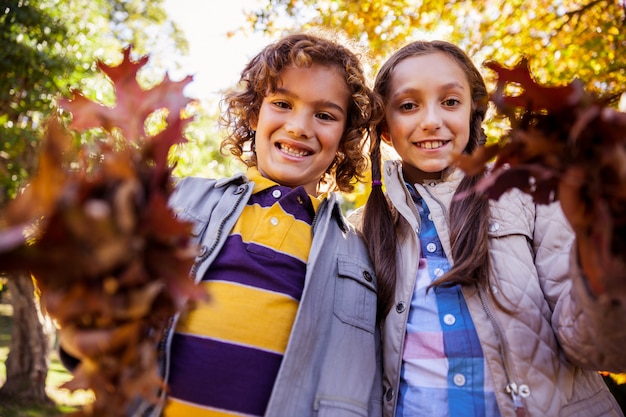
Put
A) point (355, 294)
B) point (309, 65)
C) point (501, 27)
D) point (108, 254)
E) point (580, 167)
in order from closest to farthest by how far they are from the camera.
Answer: point (108, 254), point (580, 167), point (355, 294), point (309, 65), point (501, 27)

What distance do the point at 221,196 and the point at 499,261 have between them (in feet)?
3.45

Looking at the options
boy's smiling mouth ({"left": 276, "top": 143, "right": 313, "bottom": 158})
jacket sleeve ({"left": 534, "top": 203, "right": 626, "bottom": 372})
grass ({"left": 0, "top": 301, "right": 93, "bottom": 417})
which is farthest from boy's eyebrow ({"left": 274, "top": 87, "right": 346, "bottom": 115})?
grass ({"left": 0, "top": 301, "right": 93, "bottom": 417})

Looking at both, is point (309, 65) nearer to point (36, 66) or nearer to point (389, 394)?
point (389, 394)

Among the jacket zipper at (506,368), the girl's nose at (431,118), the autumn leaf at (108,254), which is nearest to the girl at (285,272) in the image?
the girl's nose at (431,118)

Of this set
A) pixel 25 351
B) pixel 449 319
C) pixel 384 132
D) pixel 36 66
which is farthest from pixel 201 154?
pixel 449 319

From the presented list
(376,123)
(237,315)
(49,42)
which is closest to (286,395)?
(237,315)

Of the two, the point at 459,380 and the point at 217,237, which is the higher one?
the point at 217,237

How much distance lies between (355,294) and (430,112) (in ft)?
2.62

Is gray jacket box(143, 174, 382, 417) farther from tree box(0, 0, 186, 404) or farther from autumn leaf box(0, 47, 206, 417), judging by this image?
tree box(0, 0, 186, 404)

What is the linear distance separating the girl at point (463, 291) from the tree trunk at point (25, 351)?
5844 millimetres

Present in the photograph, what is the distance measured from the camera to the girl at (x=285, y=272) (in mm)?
1604

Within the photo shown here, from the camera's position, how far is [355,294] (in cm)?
187

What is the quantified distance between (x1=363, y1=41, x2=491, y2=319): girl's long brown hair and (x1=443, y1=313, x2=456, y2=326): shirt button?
11cm

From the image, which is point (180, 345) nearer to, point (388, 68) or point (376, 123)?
point (376, 123)
